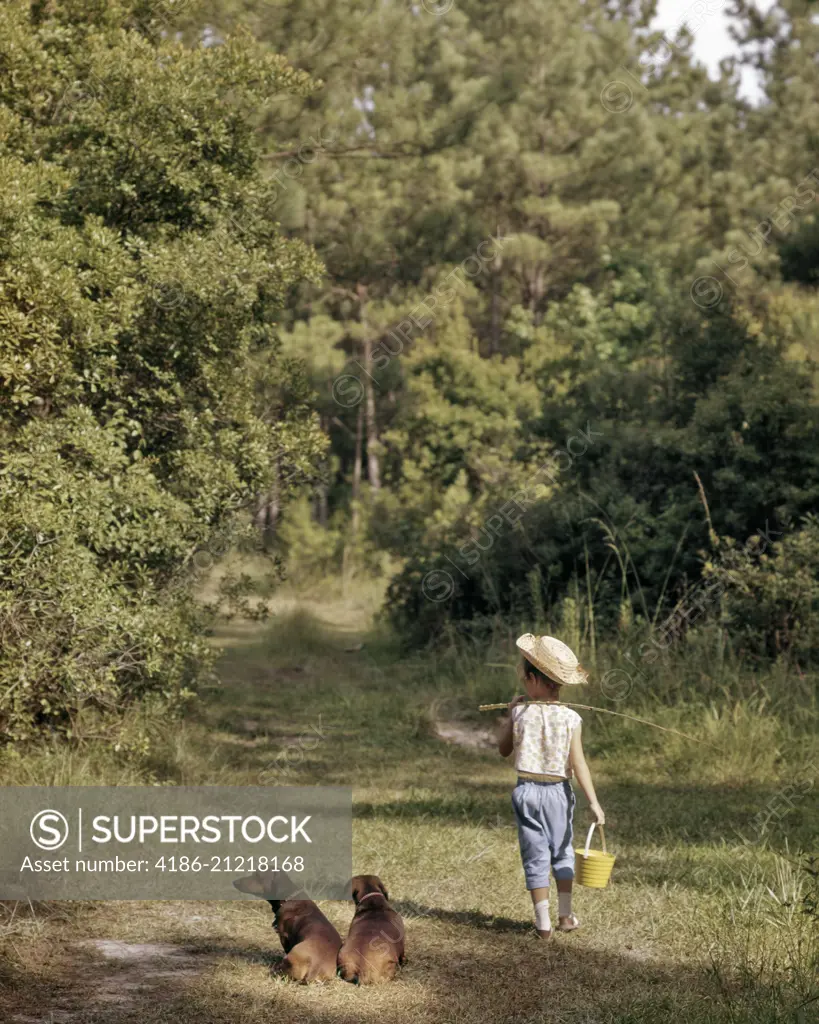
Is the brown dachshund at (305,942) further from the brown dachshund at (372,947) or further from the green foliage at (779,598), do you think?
the green foliage at (779,598)

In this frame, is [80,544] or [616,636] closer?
[80,544]

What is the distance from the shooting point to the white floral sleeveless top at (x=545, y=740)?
550cm

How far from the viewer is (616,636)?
11820 millimetres

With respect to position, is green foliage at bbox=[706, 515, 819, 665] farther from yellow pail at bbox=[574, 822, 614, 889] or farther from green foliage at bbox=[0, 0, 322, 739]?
yellow pail at bbox=[574, 822, 614, 889]

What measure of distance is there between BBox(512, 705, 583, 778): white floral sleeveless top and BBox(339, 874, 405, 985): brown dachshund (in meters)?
0.92

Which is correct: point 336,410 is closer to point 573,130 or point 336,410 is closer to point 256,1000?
point 573,130

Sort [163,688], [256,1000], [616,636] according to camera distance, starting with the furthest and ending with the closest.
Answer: [616,636] → [163,688] → [256,1000]

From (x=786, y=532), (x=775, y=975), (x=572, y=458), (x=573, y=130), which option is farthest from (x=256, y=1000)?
(x=573, y=130)

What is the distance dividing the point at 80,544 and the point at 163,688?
53.5 inches

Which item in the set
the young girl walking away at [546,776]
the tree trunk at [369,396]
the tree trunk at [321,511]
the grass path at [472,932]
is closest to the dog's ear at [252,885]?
the grass path at [472,932]

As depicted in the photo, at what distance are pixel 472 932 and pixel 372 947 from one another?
0.90 meters

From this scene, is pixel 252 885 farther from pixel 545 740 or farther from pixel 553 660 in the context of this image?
pixel 553 660

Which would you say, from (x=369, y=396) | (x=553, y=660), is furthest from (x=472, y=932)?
(x=369, y=396)

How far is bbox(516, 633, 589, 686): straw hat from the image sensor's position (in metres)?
5.46
